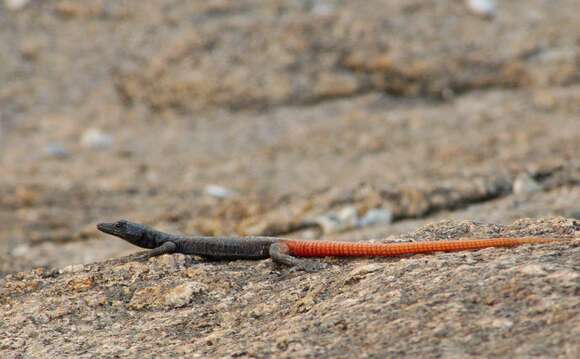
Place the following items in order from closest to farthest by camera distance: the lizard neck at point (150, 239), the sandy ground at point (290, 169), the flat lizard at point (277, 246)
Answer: the sandy ground at point (290, 169) < the flat lizard at point (277, 246) < the lizard neck at point (150, 239)

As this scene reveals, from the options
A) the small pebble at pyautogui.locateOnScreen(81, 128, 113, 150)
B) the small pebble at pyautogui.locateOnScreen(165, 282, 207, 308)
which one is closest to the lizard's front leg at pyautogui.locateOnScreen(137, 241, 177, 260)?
the small pebble at pyautogui.locateOnScreen(165, 282, 207, 308)

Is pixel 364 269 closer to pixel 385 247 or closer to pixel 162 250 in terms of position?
pixel 385 247

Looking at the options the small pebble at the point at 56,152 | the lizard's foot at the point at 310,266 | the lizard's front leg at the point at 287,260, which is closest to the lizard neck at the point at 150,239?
the lizard's front leg at the point at 287,260

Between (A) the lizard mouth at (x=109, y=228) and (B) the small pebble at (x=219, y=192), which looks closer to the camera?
(A) the lizard mouth at (x=109, y=228)

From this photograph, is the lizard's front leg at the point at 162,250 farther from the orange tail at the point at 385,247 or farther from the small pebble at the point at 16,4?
the small pebble at the point at 16,4

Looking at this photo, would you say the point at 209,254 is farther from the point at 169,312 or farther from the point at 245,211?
the point at 245,211

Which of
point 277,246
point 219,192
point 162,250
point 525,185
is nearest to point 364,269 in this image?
point 277,246
